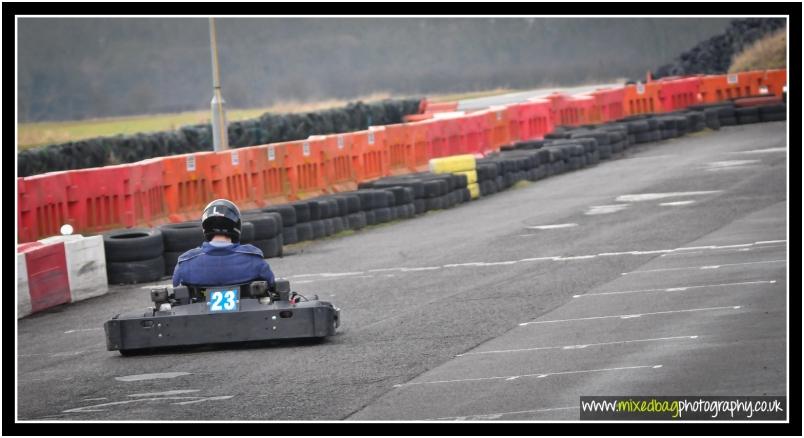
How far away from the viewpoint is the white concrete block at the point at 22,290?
45.8 ft

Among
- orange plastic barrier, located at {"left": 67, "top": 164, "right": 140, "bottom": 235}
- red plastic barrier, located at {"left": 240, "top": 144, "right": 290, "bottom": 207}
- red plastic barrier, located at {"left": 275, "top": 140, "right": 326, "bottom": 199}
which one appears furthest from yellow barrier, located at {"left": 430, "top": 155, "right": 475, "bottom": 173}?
orange plastic barrier, located at {"left": 67, "top": 164, "right": 140, "bottom": 235}

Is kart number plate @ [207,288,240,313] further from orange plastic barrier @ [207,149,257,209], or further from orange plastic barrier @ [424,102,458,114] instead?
orange plastic barrier @ [424,102,458,114]

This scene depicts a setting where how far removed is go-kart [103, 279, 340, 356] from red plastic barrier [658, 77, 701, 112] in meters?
29.9

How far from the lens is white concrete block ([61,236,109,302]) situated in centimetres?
1502

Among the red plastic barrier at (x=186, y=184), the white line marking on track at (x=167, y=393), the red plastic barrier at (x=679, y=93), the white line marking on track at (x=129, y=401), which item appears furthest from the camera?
the red plastic barrier at (x=679, y=93)

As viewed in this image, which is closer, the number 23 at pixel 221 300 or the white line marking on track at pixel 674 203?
the number 23 at pixel 221 300

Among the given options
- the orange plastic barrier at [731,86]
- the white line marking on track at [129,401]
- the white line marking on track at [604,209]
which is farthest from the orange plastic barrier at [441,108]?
the white line marking on track at [129,401]

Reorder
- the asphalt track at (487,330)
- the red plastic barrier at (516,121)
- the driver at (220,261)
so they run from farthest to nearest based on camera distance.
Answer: the red plastic barrier at (516,121)
the driver at (220,261)
the asphalt track at (487,330)

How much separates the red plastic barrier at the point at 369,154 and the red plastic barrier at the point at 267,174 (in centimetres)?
253

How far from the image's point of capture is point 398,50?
75.4m

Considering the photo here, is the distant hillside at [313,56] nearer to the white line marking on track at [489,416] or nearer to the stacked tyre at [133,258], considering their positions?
the stacked tyre at [133,258]

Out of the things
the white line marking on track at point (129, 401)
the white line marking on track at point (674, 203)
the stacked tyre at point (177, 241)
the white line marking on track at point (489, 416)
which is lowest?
the white line marking on track at point (129, 401)

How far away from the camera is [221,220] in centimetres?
1123

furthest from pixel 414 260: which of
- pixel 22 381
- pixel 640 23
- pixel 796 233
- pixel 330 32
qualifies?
pixel 330 32
